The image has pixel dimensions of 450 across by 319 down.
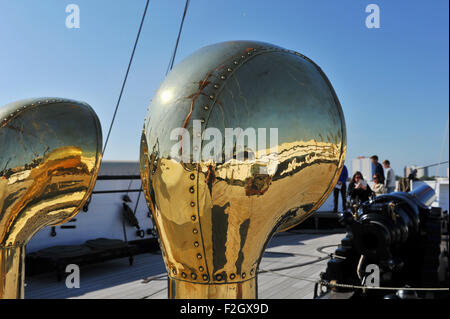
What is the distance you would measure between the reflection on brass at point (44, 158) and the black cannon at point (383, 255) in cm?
302

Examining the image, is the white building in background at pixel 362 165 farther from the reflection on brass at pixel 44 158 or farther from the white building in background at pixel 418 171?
the reflection on brass at pixel 44 158

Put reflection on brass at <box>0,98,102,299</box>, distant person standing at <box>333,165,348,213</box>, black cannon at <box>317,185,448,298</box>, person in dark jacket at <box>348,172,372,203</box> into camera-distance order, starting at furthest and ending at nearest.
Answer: distant person standing at <box>333,165,348,213</box> < person in dark jacket at <box>348,172,372,203</box> < black cannon at <box>317,185,448,298</box> < reflection on brass at <box>0,98,102,299</box>

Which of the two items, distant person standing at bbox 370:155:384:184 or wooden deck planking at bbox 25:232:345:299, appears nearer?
wooden deck planking at bbox 25:232:345:299

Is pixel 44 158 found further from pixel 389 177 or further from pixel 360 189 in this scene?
pixel 389 177

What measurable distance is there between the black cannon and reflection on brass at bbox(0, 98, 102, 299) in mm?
3022

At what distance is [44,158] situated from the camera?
1.45m

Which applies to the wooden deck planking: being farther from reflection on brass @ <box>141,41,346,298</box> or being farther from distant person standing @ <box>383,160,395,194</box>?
reflection on brass @ <box>141,41,346,298</box>

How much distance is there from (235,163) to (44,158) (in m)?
0.79

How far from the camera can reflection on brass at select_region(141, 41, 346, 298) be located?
949 millimetres

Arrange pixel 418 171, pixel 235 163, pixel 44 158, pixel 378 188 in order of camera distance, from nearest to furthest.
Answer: pixel 235 163 < pixel 44 158 < pixel 378 188 < pixel 418 171

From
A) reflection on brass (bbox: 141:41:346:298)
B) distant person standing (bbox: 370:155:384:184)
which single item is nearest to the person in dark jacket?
distant person standing (bbox: 370:155:384:184)

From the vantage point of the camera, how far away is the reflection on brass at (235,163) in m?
0.95

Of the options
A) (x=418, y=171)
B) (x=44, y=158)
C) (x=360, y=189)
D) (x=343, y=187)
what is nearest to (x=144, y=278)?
(x=360, y=189)
